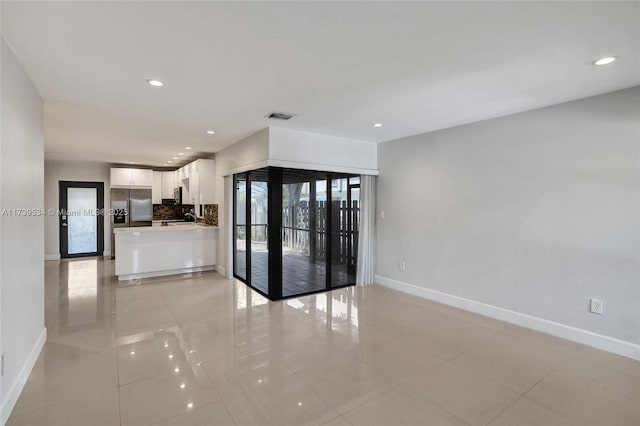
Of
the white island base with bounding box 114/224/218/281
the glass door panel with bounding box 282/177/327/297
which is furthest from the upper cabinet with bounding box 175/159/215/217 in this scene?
the glass door panel with bounding box 282/177/327/297

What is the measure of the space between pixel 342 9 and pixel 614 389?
10.9 ft

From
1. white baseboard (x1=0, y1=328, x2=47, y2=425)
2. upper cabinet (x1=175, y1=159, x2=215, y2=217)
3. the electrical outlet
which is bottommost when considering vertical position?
white baseboard (x1=0, y1=328, x2=47, y2=425)

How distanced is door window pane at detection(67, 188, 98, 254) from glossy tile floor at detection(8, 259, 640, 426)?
4.55 m

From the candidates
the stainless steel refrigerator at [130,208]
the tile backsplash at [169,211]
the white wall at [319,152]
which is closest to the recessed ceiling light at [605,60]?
the white wall at [319,152]

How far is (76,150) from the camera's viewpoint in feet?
20.3

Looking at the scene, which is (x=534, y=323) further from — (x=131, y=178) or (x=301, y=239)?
(x=131, y=178)

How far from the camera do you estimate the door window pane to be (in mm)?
7918

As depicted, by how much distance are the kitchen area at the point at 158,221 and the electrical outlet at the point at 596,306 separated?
573 centimetres

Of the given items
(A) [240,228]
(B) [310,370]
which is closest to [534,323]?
(B) [310,370]

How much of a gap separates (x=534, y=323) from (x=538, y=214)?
1208 millimetres

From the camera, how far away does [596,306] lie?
3.10 meters

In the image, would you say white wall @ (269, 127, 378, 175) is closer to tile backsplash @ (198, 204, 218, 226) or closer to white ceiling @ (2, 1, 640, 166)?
white ceiling @ (2, 1, 640, 166)

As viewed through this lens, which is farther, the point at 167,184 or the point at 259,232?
the point at 167,184

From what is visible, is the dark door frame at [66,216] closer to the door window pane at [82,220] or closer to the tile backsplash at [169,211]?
the door window pane at [82,220]
